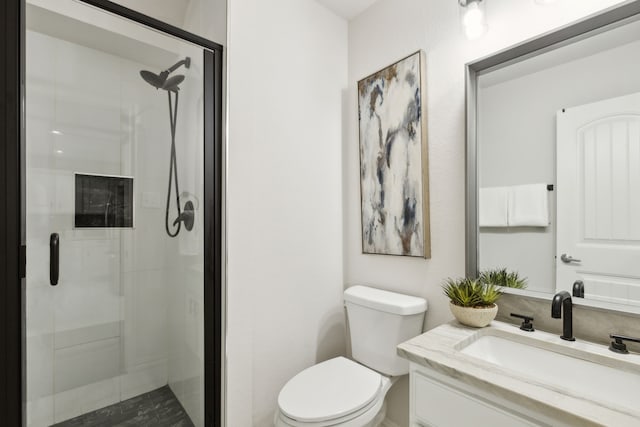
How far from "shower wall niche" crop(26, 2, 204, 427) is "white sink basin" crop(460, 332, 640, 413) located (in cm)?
122

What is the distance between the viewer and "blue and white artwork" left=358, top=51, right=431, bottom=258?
1.48 meters

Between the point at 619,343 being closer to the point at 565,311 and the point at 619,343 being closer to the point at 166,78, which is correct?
the point at 565,311

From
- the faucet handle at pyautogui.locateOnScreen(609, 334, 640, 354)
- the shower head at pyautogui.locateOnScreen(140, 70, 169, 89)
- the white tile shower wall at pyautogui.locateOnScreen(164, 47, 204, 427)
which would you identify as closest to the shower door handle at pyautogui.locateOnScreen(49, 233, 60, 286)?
the white tile shower wall at pyautogui.locateOnScreen(164, 47, 204, 427)

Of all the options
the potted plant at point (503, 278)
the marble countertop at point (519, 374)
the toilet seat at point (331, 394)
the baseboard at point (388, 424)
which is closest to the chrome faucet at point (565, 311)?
the marble countertop at point (519, 374)

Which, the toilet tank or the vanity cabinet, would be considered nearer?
the vanity cabinet

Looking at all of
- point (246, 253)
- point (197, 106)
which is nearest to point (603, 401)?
point (246, 253)

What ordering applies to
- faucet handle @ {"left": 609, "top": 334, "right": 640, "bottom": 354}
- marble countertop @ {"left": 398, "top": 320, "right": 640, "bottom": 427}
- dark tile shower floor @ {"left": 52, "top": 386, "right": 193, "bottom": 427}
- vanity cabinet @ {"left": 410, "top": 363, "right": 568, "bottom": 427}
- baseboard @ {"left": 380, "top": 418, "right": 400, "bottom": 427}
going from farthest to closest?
1. baseboard @ {"left": 380, "top": 418, "right": 400, "bottom": 427}
2. dark tile shower floor @ {"left": 52, "top": 386, "right": 193, "bottom": 427}
3. faucet handle @ {"left": 609, "top": 334, "right": 640, "bottom": 354}
4. vanity cabinet @ {"left": 410, "top": 363, "right": 568, "bottom": 427}
5. marble countertop @ {"left": 398, "top": 320, "right": 640, "bottom": 427}

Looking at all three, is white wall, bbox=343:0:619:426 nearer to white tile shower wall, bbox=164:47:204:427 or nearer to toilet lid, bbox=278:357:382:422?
toilet lid, bbox=278:357:382:422

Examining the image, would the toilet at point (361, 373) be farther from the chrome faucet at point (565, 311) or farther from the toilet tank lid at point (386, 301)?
the chrome faucet at point (565, 311)

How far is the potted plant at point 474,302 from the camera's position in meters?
1.13

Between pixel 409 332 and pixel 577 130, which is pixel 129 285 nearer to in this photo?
pixel 409 332

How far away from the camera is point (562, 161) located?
110cm

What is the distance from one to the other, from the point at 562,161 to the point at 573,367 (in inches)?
27.0

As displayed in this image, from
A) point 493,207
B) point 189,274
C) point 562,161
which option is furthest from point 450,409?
point 189,274
